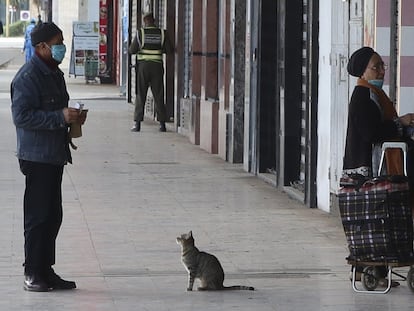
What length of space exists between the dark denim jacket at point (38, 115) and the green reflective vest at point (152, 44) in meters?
13.1

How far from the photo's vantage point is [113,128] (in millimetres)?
23031

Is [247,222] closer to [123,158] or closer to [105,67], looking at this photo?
[123,158]

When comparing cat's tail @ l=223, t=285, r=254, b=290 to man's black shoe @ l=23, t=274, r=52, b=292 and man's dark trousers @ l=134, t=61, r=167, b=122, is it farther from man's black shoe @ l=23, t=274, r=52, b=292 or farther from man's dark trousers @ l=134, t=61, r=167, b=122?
man's dark trousers @ l=134, t=61, r=167, b=122

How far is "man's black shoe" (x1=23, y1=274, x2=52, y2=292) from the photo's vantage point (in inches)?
349

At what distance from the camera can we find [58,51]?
28.8ft

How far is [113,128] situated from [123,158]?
5.24m

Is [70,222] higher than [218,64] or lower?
lower

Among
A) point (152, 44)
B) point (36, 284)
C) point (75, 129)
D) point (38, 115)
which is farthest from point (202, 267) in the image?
point (152, 44)

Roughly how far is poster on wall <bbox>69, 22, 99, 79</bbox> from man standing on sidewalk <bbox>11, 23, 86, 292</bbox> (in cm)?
2940

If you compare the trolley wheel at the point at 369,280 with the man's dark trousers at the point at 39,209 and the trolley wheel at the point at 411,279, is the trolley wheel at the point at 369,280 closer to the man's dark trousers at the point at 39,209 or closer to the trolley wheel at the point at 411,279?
the trolley wheel at the point at 411,279

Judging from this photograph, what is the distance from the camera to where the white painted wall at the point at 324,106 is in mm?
12472

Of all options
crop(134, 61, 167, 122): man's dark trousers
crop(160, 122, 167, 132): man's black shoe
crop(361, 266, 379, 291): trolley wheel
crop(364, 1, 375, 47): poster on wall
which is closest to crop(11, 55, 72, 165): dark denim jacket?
crop(361, 266, 379, 291): trolley wheel

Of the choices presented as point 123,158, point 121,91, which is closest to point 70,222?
point 123,158

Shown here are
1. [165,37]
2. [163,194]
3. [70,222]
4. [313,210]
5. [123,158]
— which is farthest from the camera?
[165,37]
